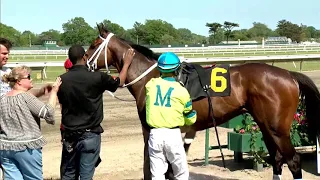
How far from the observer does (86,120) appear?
14.1 ft

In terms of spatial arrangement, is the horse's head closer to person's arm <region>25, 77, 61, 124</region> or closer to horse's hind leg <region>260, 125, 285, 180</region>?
person's arm <region>25, 77, 61, 124</region>

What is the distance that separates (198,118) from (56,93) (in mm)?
1955

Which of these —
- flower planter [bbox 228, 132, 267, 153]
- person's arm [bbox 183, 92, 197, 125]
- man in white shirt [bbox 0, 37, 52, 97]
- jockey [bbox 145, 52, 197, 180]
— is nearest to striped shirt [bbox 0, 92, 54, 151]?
man in white shirt [bbox 0, 37, 52, 97]

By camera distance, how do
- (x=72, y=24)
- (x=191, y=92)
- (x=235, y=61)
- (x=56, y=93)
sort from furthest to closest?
(x=72, y=24) < (x=235, y=61) < (x=191, y=92) < (x=56, y=93)

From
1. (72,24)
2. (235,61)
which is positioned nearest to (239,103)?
(235,61)

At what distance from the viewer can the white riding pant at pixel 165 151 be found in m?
4.06

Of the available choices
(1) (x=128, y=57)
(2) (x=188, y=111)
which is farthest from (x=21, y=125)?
(1) (x=128, y=57)

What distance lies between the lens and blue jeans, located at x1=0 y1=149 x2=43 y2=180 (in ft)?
12.9

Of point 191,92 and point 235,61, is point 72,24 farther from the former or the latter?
point 191,92

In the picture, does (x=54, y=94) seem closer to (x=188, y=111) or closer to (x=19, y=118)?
(x=19, y=118)

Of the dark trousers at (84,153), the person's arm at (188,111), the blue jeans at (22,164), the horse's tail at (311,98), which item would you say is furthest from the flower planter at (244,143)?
the blue jeans at (22,164)

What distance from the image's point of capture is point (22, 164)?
3945 millimetres

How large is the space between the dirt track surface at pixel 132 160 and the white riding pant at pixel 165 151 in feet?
7.34

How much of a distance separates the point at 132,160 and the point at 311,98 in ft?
9.24
